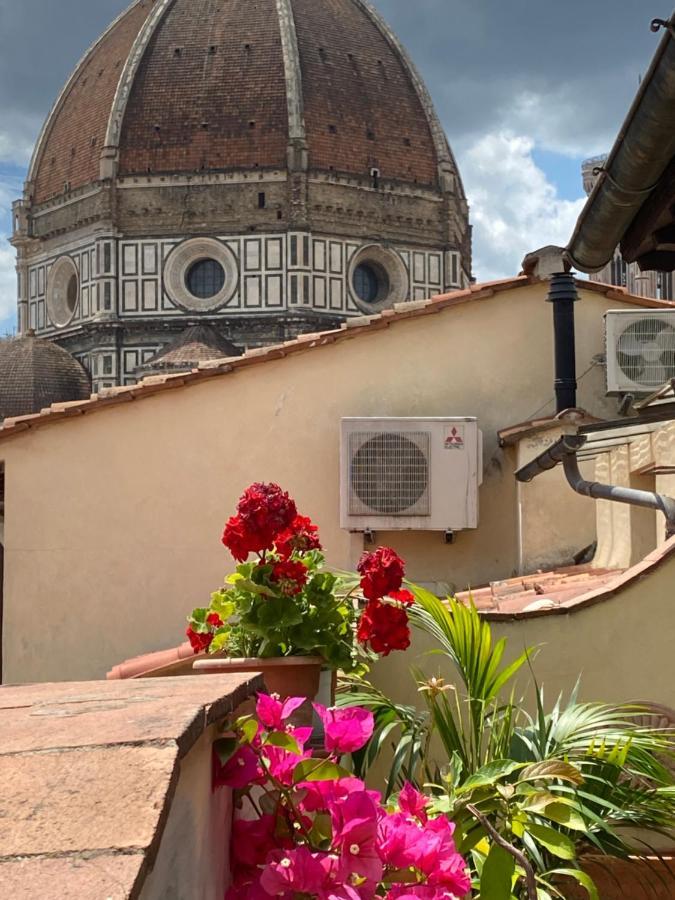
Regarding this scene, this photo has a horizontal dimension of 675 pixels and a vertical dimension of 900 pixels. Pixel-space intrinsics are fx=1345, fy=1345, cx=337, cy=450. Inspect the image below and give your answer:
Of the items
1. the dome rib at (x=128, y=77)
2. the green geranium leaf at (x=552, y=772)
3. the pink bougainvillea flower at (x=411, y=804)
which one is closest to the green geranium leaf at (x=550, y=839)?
the green geranium leaf at (x=552, y=772)

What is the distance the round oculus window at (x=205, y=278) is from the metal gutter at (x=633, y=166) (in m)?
37.2

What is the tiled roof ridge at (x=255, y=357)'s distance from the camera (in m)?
7.25

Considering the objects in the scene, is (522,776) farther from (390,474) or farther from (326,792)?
(390,474)

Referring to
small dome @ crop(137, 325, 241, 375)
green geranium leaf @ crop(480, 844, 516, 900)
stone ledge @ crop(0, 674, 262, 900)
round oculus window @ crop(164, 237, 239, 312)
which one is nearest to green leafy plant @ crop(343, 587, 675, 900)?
green geranium leaf @ crop(480, 844, 516, 900)

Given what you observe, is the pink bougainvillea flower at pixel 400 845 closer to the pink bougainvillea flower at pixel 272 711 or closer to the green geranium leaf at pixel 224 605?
the pink bougainvillea flower at pixel 272 711

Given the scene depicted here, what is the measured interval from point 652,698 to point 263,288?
36773 millimetres

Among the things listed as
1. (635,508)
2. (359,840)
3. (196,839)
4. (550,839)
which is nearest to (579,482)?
(635,508)

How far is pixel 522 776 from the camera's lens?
2.46 meters

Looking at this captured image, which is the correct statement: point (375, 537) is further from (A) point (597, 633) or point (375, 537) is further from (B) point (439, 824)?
(B) point (439, 824)

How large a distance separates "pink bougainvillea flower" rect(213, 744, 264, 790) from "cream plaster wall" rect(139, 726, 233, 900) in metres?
0.03

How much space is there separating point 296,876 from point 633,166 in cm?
193

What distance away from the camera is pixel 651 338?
293 inches

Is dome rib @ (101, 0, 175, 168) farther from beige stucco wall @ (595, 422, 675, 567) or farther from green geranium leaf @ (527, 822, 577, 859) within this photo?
green geranium leaf @ (527, 822, 577, 859)

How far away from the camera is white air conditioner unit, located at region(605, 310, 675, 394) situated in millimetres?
7433
